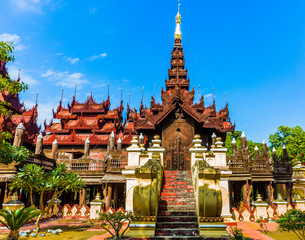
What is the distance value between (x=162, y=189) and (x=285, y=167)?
16.7m

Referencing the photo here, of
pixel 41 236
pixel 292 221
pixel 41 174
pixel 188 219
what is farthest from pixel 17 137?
pixel 292 221

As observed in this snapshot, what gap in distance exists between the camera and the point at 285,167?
71.9 feet

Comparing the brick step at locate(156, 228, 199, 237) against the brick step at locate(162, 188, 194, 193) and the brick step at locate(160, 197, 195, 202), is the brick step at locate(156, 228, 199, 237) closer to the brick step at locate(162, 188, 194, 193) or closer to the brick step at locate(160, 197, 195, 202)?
the brick step at locate(160, 197, 195, 202)

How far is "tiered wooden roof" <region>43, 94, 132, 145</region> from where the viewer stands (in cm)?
3428

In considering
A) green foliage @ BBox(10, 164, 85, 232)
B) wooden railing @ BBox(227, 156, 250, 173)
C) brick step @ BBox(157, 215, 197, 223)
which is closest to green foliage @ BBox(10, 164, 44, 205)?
green foliage @ BBox(10, 164, 85, 232)

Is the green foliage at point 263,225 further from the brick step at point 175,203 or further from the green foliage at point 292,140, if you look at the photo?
the green foliage at point 292,140

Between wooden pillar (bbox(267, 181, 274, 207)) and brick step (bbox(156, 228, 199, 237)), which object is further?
wooden pillar (bbox(267, 181, 274, 207))

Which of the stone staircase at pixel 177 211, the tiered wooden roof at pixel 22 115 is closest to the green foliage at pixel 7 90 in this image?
the stone staircase at pixel 177 211

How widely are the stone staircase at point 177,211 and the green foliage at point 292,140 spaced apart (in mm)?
25936

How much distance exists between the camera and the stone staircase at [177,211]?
7664 mm

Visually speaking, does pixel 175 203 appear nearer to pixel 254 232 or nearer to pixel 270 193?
pixel 254 232

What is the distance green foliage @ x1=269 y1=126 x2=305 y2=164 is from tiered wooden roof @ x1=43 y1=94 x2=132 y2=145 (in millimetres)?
22125

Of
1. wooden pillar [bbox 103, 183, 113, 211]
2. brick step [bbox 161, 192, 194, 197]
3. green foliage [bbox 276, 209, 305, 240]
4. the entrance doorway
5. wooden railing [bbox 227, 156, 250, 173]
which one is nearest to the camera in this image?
green foliage [bbox 276, 209, 305, 240]

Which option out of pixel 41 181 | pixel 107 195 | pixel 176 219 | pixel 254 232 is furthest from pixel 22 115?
pixel 254 232
